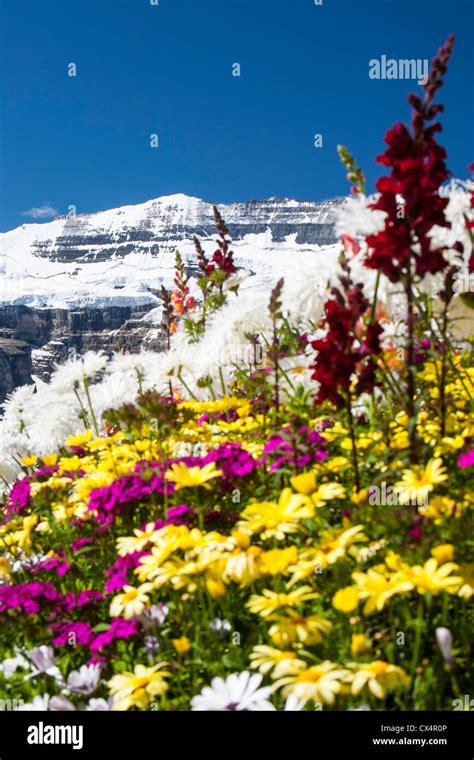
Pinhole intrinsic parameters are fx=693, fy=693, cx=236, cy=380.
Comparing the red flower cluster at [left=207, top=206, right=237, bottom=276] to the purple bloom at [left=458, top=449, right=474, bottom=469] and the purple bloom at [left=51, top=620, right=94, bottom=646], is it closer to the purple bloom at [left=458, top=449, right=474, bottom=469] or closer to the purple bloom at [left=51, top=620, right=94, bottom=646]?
the purple bloom at [left=458, top=449, right=474, bottom=469]

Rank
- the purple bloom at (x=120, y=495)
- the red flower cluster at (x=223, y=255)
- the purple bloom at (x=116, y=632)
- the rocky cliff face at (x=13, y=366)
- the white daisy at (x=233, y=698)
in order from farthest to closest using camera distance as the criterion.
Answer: the rocky cliff face at (x=13, y=366) < the red flower cluster at (x=223, y=255) < the purple bloom at (x=120, y=495) < the purple bloom at (x=116, y=632) < the white daisy at (x=233, y=698)

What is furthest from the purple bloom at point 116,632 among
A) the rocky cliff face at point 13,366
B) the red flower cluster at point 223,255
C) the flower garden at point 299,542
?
the rocky cliff face at point 13,366

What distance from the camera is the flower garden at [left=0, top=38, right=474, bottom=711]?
1.72m

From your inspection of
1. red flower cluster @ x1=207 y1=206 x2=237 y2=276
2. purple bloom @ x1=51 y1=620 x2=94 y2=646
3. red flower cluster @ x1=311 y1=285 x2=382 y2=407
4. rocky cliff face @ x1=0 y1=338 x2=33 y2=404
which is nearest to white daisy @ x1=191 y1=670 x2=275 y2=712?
purple bloom @ x1=51 y1=620 x2=94 y2=646

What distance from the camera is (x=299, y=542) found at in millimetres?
2221

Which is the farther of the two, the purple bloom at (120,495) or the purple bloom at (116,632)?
the purple bloom at (120,495)

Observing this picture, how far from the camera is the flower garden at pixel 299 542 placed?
1720 millimetres

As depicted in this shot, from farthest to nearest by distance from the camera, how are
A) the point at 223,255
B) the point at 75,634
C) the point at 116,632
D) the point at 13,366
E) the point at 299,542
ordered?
the point at 13,366 → the point at 223,255 → the point at 299,542 → the point at 75,634 → the point at 116,632

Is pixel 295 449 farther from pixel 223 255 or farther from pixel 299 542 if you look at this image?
pixel 223 255

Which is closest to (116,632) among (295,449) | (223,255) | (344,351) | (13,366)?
(295,449)

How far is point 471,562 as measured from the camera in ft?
6.07

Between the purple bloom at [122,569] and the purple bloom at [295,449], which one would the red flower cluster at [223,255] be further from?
the purple bloom at [122,569]
